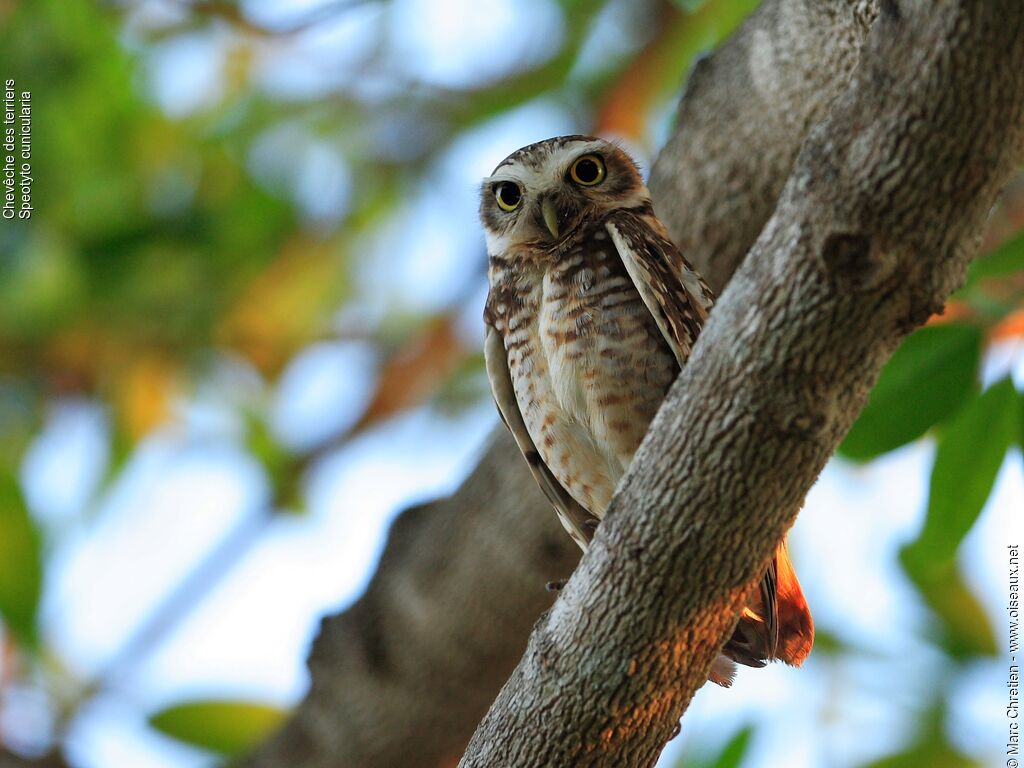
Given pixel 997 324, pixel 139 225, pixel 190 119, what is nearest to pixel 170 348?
pixel 139 225

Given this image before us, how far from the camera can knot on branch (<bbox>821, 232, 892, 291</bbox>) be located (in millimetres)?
1665

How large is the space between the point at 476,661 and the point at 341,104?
3.15 metres

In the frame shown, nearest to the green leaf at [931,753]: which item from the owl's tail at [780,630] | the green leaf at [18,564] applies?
the owl's tail at [780,630]

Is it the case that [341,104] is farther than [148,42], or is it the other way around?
[341,104]

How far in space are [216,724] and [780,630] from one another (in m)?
2.26

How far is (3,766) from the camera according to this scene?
327 centimetres

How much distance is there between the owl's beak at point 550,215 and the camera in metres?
3.06

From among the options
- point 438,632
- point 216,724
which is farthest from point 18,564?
point 438,632

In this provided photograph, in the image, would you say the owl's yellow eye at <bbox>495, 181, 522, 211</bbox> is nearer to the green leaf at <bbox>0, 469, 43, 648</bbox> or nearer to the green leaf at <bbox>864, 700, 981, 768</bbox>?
the green leaf at <bbox>0, 469, 43, 648</bbox>

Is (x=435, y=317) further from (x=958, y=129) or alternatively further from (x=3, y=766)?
(x=958, y=129)

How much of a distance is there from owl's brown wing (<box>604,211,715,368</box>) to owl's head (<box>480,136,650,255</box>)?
19 centimetres

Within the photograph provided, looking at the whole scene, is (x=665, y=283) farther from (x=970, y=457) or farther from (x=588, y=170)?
(x=970, y=457)

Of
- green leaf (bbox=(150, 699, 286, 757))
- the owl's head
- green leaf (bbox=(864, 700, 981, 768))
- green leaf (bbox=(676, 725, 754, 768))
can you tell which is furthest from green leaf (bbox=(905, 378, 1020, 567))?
green leaf (bbox=(150, 699, 286, 757))

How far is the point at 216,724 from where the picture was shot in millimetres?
4148
